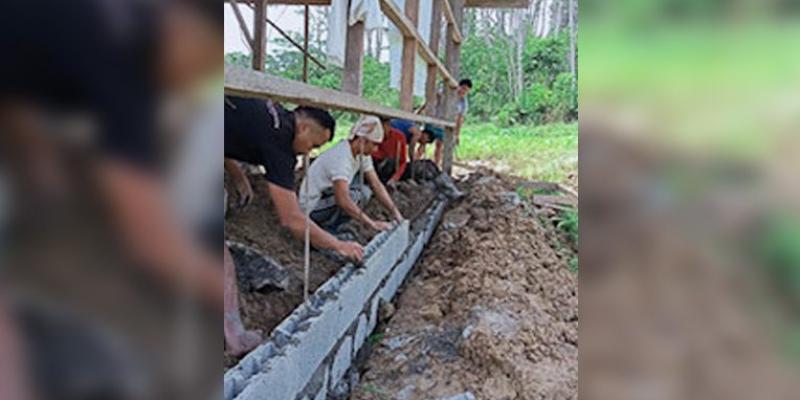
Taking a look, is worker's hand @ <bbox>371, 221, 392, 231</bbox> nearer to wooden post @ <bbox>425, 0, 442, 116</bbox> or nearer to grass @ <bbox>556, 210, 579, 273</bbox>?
wooden post @ <bbox>425, 0, 442, 116</bbox>

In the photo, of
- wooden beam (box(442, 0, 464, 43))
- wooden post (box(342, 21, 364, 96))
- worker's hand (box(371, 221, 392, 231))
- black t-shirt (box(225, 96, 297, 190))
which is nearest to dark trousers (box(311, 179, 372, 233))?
worker's hand (box(371, 221, 392, 231))

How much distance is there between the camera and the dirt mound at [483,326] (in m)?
3.11

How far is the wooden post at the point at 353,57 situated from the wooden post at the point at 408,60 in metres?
1.78

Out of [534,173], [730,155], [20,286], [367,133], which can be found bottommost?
[534,173]

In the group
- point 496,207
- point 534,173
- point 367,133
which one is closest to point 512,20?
point 534,173

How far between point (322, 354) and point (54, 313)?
2.43 meters

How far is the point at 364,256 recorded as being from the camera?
3.80m

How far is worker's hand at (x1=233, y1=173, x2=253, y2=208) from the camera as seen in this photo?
4473 millimetres

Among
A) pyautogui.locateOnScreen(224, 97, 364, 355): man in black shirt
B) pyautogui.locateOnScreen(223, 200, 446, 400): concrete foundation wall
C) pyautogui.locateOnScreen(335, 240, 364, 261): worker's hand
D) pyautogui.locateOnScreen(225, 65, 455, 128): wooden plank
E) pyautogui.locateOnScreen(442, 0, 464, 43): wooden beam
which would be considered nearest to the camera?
pyautogui.locateOnScreen(225, 65, 455, 128): wooden plank

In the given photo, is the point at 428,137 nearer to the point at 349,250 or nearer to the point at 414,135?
the point at 414,135

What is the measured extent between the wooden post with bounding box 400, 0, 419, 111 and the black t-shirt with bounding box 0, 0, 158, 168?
4142 mm

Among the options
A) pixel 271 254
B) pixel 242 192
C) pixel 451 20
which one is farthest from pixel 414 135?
pixel 271 254

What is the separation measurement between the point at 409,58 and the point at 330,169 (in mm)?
961

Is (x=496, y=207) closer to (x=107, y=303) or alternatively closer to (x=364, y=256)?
(x=364, y=256)
